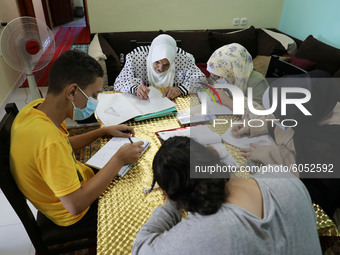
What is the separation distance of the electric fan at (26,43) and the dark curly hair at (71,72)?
120 cm

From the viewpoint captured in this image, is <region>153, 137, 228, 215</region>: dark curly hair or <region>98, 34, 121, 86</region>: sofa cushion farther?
<region>98, 34, 121, 86</region>: sofa cushion

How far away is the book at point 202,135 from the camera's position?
3.53 ft

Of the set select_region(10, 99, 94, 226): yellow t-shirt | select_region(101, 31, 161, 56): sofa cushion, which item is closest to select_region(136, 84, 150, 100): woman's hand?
select_region(10, 99, 94, 226): yellow t-shirt

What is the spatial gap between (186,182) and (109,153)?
565mm

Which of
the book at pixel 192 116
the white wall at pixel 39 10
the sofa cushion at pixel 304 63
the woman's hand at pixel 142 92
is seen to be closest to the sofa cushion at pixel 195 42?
the sofa cushion at pixel 304 63

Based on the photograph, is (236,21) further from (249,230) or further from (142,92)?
(249,230)

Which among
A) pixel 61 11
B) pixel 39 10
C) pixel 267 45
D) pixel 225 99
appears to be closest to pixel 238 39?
pixel 267 45

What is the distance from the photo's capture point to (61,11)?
5910 millimetres

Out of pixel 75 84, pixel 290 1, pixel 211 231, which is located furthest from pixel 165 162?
pixel 290 1

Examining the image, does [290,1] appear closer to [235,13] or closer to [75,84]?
[235,13]

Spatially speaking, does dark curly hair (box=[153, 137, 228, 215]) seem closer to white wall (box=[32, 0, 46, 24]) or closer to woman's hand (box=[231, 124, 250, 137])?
woman's hand (box=[231, 124, 250, 137])

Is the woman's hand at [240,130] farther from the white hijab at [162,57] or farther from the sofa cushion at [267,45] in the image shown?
the sofa cushion at [267,45]

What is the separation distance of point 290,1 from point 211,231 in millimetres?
3780

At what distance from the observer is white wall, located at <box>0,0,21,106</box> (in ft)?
9.73
